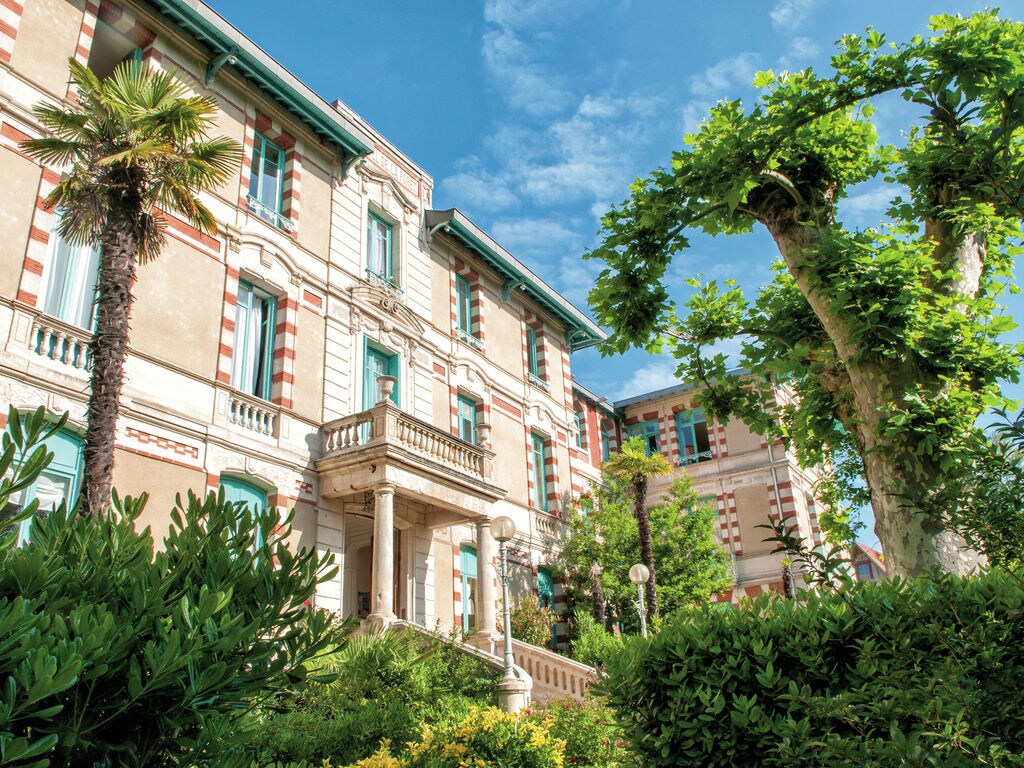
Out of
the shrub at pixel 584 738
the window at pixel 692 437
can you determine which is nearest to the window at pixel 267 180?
the shrub at pixel 584 738

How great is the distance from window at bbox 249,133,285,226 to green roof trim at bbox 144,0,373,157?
101 cm

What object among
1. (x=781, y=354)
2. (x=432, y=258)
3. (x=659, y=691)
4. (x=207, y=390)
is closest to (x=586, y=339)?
(x=432, y=258)

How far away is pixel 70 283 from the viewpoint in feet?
39.7

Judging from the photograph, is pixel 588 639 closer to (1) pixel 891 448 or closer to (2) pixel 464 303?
(2) pixel 464 303

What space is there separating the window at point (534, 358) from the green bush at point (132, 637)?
2067cm

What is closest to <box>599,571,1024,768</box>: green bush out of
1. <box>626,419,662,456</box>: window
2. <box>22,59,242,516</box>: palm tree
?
<box>22,59,242,516</box>: palm tree

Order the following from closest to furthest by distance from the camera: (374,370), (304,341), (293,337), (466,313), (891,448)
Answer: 1. (891,448)
2. (293,337)
3. (304,341)
4. (374,370)
5. (466,313)

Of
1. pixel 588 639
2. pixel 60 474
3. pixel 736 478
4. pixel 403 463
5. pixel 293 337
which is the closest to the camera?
pixel 60 474

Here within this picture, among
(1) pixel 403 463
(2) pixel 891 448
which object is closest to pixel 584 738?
(2) pixel 891 448

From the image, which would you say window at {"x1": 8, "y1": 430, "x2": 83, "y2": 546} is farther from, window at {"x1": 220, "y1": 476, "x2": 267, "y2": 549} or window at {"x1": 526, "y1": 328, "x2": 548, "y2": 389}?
window at {"x1": 526, "y1": 328, "x2": 548, "y2": 389}

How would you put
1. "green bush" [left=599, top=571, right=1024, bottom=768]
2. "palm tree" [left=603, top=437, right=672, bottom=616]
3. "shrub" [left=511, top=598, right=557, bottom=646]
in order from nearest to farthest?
"green bush" [left=599, top=571, right=1024, bottom=768]
"shrub" [left=511, top=598, right=557, bottom=646]
"palm tree" [left=603, top=437, right=672, bottom=616]

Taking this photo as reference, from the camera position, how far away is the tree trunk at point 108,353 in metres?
8.79

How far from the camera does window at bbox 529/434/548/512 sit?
22844 mm

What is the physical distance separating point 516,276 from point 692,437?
1199 cm
